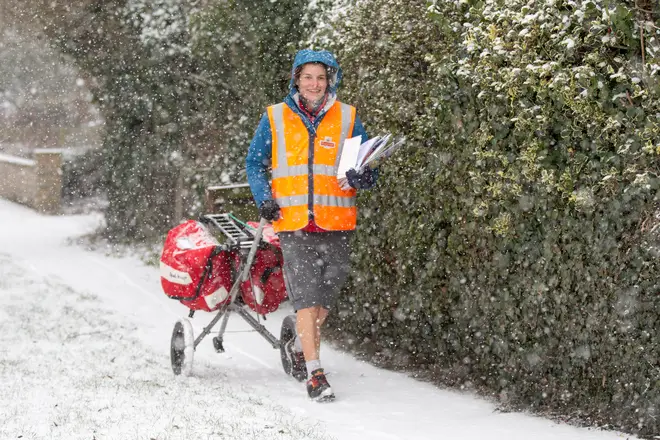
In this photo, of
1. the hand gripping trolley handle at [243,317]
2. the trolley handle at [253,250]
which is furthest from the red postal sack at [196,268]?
the trolley handle at [253,250]

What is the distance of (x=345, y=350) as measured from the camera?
24.5 feet

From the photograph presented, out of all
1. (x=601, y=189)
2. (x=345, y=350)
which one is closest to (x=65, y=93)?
(x=345, y=350)

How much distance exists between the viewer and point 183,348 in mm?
6457

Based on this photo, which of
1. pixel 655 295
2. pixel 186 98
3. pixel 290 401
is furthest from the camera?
pixel 186 98

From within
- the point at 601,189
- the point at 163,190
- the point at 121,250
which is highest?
the point at 601,189

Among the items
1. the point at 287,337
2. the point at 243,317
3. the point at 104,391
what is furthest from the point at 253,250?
the point at 104,391

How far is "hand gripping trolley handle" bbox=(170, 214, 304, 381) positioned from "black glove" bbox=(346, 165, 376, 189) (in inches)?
33.2

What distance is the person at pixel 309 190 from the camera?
18.9 feet

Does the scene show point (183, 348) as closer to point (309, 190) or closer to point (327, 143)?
point (309, 190)

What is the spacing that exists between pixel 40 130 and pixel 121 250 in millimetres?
12190

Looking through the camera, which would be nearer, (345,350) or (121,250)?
(345,350)

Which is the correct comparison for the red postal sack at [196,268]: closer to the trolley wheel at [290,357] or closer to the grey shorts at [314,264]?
the trolley wheel at [290,357]

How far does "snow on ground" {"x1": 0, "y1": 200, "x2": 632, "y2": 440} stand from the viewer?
473 cm

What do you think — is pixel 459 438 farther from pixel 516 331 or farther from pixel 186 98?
pixel 186 98
